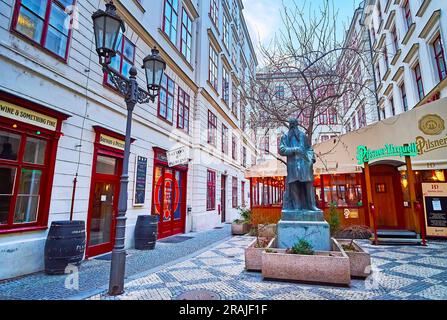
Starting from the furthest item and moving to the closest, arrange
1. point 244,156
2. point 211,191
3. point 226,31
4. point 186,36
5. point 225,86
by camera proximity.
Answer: point 244,156
point 226,31
point 225,86
point 211,191
point 186,36

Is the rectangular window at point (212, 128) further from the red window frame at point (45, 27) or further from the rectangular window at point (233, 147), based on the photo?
the red window frame at point (45, 27)

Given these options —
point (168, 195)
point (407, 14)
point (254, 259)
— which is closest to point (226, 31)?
point (407, 14)

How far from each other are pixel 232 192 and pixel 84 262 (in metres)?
13.3

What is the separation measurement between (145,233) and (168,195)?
284 centimetres

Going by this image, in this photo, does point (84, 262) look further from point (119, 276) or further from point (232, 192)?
point (232, 192)

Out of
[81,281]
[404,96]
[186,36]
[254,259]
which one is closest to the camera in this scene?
[81,281]

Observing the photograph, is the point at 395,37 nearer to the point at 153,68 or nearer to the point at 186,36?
the point at 186,36

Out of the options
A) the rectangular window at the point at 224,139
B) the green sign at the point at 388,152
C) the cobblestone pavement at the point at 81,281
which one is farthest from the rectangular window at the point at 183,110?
the green sign at the point at 388,152

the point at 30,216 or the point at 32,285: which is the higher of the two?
the point at 30,216

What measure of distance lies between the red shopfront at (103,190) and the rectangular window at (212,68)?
910 centimetres

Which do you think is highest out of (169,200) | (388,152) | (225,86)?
(225,86)

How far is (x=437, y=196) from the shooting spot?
8.67m

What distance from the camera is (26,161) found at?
499cm
